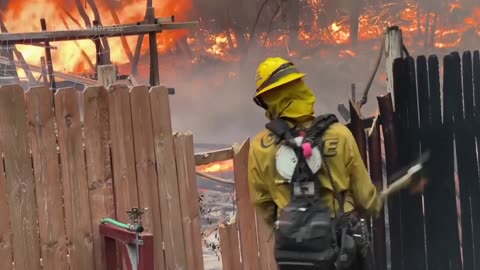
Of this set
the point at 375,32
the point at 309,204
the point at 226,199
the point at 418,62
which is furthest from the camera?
the point at 375,32

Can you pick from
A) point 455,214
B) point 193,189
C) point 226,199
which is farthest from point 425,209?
point 226,199

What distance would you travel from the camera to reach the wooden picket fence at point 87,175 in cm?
355

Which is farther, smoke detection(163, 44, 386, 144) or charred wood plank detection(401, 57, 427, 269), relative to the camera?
smoke detection(163, 44, 386, 144)

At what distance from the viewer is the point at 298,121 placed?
3441 mm

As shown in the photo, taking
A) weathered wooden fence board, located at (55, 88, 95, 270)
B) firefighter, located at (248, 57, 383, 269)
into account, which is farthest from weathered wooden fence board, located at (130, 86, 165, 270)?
firefighter, located at (248, 57, 383, 269)

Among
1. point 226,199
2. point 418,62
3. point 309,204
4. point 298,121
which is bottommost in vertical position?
point 226,199

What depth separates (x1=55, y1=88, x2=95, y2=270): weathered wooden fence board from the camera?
367cm

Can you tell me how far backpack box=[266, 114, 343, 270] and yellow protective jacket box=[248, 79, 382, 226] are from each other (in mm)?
51

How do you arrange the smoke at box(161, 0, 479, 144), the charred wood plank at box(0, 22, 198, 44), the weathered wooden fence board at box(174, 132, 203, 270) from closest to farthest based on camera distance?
the weathered wooden fence board at box(174, 132, 203, 270)
the charred wood plank at box(0, 22, 198, 44)
the smoke at box(161, 0, 479, 144)

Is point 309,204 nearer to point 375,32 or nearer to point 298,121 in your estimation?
point 298,121

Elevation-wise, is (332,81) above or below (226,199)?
above

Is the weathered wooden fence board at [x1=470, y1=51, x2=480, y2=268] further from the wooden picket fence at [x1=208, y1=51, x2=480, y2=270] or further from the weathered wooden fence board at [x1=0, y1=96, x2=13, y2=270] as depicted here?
the weathered wooden fence board at [x1=0, y1=96, x2=13, y2=270]

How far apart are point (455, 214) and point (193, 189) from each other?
2249 millimetres

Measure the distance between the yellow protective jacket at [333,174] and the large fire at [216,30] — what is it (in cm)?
641
